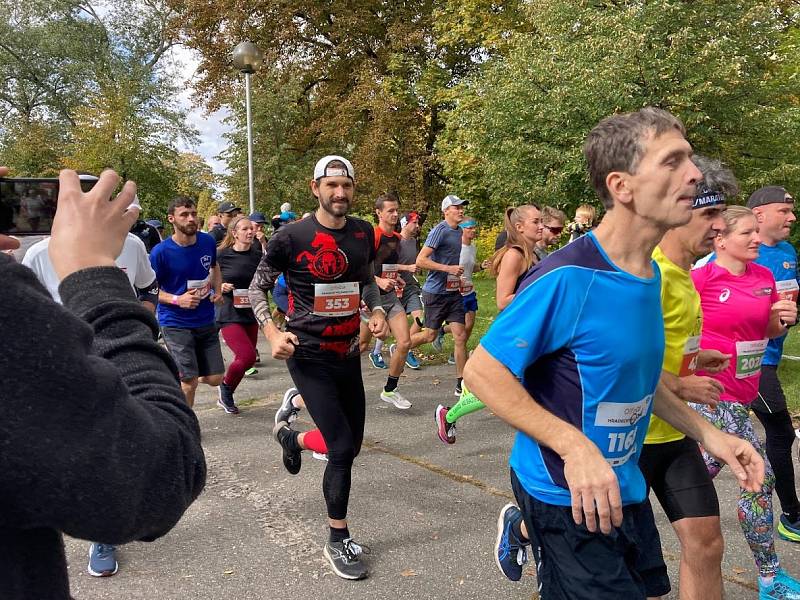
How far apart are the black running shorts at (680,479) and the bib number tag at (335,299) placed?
2142 millimetres

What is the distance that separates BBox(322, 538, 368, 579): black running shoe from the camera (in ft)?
12.3

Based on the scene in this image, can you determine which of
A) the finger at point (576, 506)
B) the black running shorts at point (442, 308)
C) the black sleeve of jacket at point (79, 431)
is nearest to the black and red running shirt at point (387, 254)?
the black running shorts at point (442, 308)

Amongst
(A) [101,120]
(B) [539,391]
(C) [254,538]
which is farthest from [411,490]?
(A) [101,120]

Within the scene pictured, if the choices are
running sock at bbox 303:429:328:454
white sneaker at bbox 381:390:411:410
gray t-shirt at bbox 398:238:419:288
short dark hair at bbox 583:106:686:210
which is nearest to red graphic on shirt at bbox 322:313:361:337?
running sock at bbox 303:429:328:454

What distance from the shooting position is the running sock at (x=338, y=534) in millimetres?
3925

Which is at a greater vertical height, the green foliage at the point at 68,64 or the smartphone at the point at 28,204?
the green foliage at the point at 68,64

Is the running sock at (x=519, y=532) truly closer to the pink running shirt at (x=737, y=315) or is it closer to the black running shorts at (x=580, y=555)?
the black running shorts at (x=580, y=555)

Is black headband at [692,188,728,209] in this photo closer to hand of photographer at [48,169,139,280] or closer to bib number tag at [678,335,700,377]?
bib number tag at [678,335,700,377]

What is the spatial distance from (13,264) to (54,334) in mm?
104

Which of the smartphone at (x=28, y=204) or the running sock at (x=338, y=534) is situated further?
the running sock at (x=338, y=534)

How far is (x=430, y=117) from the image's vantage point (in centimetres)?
2655

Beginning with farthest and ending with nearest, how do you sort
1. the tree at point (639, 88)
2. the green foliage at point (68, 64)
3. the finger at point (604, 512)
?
the green foliage at point (68, 64)
the tree at point (639, 88)
the finger at point (604, 512)

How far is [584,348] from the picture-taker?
2.14 meters

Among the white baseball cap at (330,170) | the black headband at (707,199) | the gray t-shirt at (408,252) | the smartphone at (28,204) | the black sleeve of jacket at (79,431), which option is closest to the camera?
the black sleeve of jacket at (79,431)
